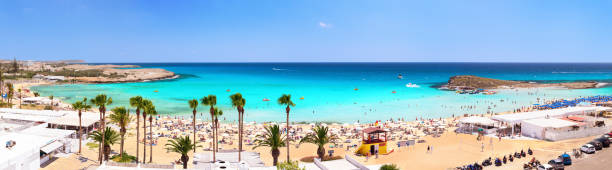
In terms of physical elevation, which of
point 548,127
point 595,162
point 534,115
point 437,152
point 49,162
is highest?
point 534,115

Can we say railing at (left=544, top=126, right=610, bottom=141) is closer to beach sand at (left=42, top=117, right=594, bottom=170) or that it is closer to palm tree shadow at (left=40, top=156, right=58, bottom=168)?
beach sand at (left=42, top=117, right=594, bottom=170)

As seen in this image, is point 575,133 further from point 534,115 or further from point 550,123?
point 534,115

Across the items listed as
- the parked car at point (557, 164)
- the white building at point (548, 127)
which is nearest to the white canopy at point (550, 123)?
the white building at point (548, 127)

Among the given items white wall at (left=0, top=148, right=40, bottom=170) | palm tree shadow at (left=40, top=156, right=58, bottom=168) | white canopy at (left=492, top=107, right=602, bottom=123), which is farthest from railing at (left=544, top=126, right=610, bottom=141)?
palm tree shadow at (left=40, top=156, right=58, bottom=168)

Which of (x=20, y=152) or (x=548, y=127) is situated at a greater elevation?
(x=548, y=127)

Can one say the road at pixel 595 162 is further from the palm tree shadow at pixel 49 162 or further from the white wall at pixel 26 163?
the palm tree shadow at pixel 49 162

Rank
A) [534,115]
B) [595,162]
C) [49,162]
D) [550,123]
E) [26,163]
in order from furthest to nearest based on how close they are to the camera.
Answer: [534,115]
[550,123]
[49,162]
[595,162]
[26,163]

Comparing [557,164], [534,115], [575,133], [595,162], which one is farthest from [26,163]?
[534,115]

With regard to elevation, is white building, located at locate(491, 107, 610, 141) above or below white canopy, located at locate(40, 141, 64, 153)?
above

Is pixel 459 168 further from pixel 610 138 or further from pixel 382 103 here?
pixel 382 103

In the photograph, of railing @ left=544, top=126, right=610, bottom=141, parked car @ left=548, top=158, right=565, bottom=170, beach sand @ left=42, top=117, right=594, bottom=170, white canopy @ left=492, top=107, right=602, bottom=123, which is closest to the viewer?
parked car @ left=548, top=158, right=565, bottom=170

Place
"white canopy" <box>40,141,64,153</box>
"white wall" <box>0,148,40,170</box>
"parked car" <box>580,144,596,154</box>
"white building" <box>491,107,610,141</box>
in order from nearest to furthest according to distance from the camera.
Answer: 1. "white wall" <box>0,148,40,170</box>
2. "white canopy" <box>40,141,64,153</box>
3. "parked car" <box>580,144,596,154</box>
4. "white building" <box>491,107,610,141</box>

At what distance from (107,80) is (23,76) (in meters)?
21.6

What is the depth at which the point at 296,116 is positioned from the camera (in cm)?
5075
